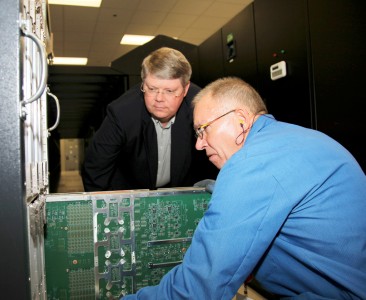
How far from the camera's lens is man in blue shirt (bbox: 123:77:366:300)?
32.3 inches

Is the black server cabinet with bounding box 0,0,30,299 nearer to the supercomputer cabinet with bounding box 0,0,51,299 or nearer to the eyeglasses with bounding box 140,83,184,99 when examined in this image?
the supercomputer cabinet with bounding box 0,0,51,299

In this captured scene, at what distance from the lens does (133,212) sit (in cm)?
133

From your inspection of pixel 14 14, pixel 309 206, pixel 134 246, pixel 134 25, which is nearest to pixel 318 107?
pixel 309 206

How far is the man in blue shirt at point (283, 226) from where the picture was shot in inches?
32.3

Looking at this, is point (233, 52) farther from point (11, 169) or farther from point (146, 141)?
point (11, 169)

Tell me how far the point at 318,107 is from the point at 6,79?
5.30ft

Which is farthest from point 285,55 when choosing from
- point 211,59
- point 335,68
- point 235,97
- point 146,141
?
point 211,59

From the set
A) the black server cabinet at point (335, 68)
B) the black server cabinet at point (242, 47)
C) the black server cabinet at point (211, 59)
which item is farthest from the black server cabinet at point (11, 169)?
the black server cabinet at point (211, 59)

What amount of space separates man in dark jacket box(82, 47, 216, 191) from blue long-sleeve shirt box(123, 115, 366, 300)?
Result: 1.00 metres

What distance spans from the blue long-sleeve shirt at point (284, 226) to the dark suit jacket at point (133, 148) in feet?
3.58

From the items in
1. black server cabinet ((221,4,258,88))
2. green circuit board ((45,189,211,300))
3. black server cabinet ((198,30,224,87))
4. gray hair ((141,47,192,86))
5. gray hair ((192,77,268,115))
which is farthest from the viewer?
black server cabinet ((198,30,224,87))

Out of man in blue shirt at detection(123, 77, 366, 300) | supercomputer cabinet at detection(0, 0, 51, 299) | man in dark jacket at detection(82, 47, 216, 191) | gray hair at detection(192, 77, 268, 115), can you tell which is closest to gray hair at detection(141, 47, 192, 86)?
man in dark jacket at detection(82, 47, 216, 191)

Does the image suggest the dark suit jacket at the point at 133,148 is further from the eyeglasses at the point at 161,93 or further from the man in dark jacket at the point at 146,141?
the eyeglasses at the point at 161,93

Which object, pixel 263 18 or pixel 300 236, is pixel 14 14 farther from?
pixel 263 18
